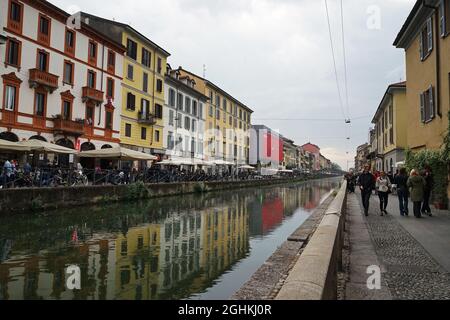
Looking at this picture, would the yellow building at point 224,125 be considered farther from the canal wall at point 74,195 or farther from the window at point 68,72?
the canal wall at point 74,195

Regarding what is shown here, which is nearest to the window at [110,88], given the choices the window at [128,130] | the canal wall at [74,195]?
the window at [128,130]

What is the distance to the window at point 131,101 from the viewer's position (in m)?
35.7

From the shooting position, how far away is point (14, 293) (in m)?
5.61

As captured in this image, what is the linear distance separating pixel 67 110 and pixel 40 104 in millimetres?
2608

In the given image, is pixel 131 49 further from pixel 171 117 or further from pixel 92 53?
pixel 171 117

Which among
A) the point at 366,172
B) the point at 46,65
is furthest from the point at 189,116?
the point at 366,172

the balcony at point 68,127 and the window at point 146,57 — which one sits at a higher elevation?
the window at point 146,57

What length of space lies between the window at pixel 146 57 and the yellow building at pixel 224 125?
13.7 m

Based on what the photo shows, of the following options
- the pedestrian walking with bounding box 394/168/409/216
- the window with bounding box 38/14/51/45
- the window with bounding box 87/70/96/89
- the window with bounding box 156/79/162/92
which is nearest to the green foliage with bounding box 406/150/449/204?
the pedestrian walking with bounding box 394/168/409/216

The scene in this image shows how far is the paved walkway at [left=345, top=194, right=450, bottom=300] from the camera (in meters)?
4.54

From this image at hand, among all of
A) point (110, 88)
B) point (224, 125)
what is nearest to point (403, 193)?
point (110, 88)

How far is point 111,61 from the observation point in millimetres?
32969

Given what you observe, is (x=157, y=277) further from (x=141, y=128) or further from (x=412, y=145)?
(x=141, y=128)

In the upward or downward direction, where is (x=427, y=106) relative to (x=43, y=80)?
downward
